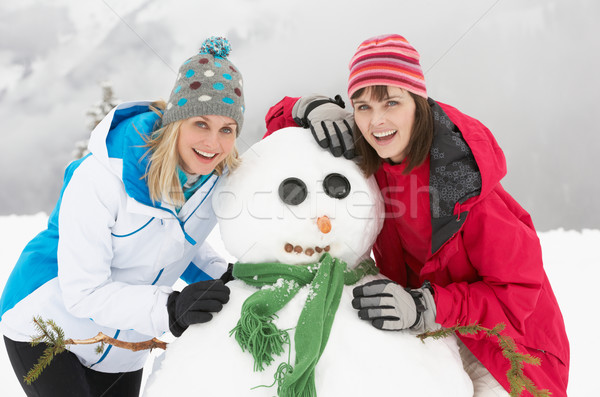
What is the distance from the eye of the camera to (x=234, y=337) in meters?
1.19

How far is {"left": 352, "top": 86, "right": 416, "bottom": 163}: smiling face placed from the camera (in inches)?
52.5

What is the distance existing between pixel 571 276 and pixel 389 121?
3157 millimetres

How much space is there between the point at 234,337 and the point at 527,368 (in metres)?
0.83

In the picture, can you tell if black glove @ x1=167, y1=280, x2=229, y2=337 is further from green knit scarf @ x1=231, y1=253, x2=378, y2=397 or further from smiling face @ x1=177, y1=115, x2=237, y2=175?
smiling face @ x1=177, y1=115, x2=237, y2=175

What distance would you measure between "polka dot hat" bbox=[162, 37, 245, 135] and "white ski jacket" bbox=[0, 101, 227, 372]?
0.13 m

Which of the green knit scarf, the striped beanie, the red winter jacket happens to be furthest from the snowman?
the striped beanie

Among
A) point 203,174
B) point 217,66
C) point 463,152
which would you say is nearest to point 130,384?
point 203,174

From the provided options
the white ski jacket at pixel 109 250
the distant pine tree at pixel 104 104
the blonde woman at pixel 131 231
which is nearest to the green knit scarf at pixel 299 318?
the blonde woman at pixel 131 231

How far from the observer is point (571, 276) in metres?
3.72

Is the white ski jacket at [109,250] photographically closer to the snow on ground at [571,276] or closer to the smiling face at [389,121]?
the smiling face at [389,121]

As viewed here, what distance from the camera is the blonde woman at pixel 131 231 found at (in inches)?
50.3

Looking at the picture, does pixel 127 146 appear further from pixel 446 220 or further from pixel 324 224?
pixel 446 220

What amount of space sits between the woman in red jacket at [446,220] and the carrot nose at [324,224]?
18 centimetres

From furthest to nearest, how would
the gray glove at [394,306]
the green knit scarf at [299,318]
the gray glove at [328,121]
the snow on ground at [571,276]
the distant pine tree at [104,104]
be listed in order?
1. the distant pine tree at [104,104]
2. the snow on ground at [571,276]
3. the gray glove at [328,121]
4. the gray glove at [394,306]
5. the green knit scarf at [299,318]
